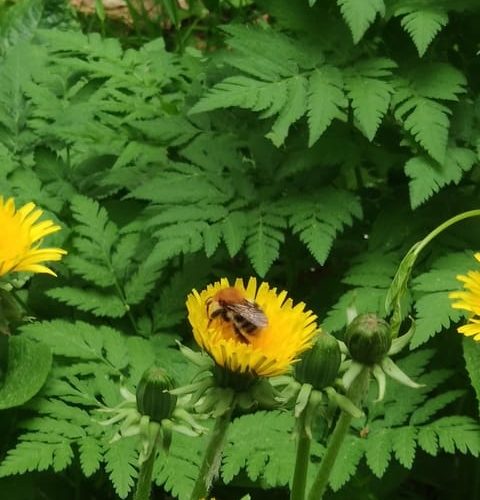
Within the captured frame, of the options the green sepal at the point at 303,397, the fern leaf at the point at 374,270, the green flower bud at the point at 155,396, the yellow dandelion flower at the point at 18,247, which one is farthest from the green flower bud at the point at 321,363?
the fern leaf at the point at 374,270

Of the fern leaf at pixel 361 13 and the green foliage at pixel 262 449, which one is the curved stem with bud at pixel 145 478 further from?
the fern leaf at pixel 361 13

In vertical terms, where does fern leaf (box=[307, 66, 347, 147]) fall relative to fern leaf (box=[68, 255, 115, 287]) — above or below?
above

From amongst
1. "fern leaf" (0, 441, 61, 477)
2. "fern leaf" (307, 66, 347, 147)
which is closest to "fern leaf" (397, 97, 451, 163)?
"fern leaf" (307, 66, 347, 147)

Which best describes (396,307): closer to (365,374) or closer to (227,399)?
(365,374)

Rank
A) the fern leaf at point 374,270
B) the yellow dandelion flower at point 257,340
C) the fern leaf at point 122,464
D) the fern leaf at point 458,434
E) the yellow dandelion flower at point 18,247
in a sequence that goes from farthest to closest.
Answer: the fern leaf at point 374,270 < the fern leaf at point 458,434 < the fern leaf at point 122,464 < the yellow dandelion flower at point 18,247 < the yellow dandelion flower at point 257,340

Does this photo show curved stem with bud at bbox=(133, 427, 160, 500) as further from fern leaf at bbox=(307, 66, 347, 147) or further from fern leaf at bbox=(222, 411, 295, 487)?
fern leaf at bbox=(307, 66, 347, 147)

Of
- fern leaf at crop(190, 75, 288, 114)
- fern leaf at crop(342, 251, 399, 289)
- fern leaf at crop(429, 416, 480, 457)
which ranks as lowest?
fern leaf at crop(429, 416, 480, 457)

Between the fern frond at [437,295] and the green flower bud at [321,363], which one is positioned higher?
the green flower bud at [321,363]
